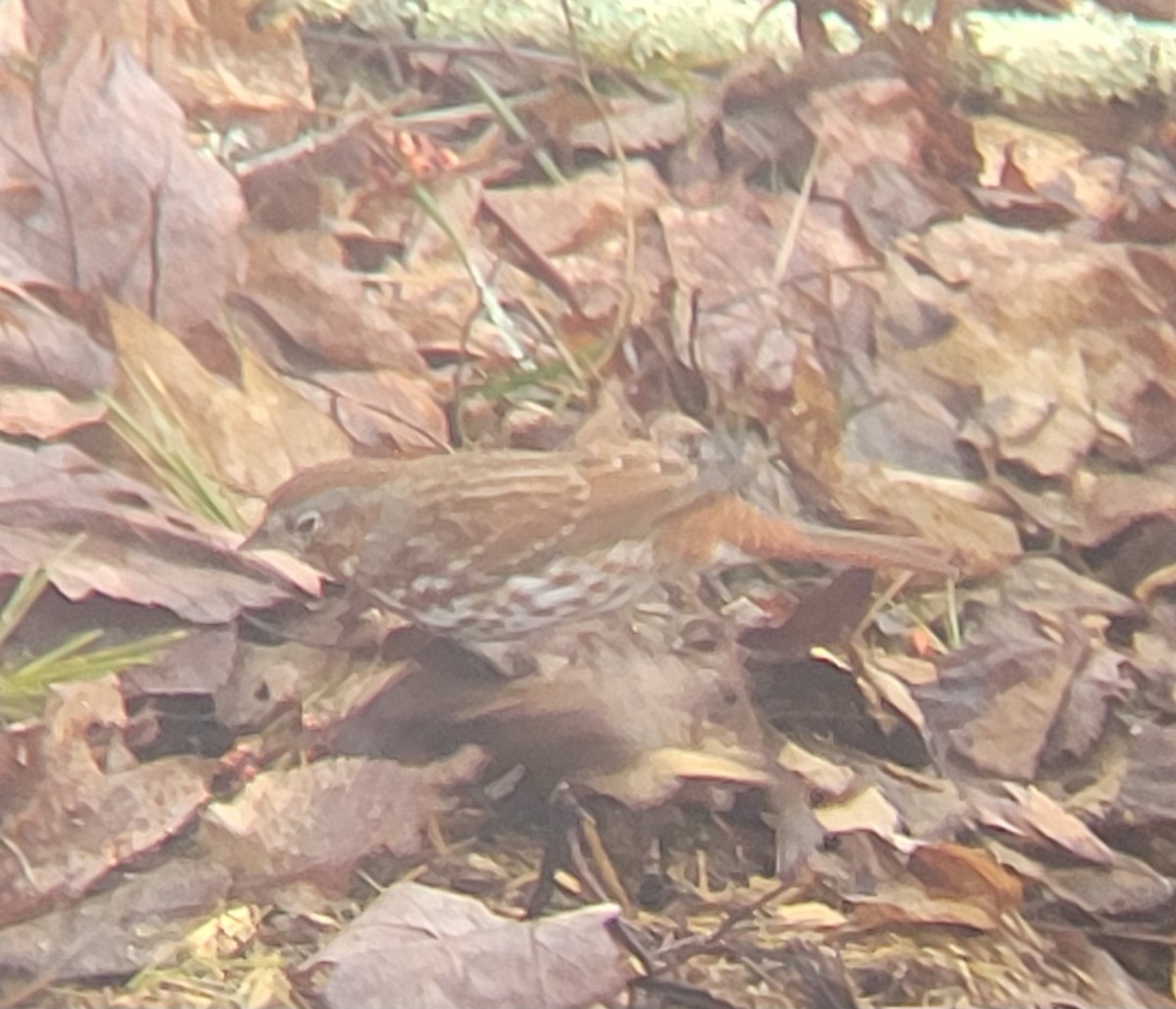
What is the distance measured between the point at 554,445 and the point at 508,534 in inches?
1.7

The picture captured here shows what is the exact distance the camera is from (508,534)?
2.22 feet

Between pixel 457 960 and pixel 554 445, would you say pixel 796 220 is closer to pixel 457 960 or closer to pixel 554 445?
pixel 554 445

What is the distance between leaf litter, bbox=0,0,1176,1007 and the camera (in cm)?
66

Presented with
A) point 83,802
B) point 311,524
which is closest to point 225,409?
point 311,524

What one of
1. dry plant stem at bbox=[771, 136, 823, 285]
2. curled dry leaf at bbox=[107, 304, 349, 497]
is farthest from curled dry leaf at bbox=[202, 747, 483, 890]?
dry plant stem at bbox=[771, 136, 823, 285]

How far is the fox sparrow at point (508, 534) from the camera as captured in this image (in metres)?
0.67

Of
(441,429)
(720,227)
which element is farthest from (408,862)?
(720,227)

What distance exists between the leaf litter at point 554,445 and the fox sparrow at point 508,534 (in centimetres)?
1

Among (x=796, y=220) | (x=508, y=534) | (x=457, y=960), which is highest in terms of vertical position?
(x=796, y=220)

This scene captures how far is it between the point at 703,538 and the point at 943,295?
15 cm

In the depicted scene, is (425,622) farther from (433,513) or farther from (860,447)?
(860,447)

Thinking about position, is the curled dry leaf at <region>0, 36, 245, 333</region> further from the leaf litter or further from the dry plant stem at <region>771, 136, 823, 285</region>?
the dry plant stem at <region>771, 136, 823, 285</region>

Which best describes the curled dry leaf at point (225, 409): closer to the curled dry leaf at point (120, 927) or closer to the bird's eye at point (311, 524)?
the bird's eye at point (311, 524)

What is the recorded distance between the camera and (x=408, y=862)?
2.21ft
